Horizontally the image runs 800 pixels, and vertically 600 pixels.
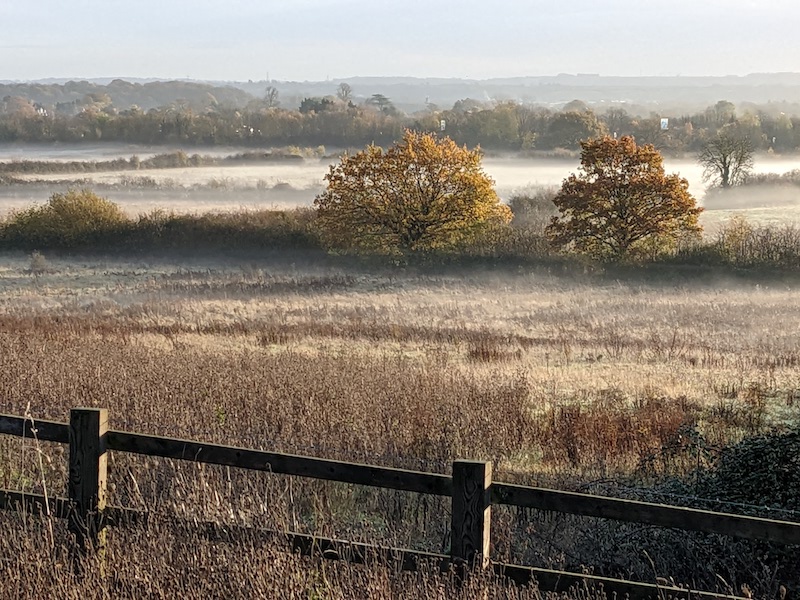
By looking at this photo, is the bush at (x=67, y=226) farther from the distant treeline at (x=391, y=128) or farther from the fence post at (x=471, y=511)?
the distant treeline at (x=391, y=128)

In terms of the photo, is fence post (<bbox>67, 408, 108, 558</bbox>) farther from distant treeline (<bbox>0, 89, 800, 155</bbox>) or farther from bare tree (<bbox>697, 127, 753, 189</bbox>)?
distant treeline (<bbox>0, 89, 800, 155</bbox>)

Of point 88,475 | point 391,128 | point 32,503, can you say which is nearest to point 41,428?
point 88,475

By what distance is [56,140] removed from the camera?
5217 inches

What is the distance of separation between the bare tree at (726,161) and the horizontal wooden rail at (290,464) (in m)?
83.4

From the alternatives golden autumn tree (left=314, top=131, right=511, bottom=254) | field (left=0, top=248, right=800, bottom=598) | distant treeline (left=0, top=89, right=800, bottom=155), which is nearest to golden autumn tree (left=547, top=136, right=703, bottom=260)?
golden autumn tree (left=314, top=131, right=511, bottom=254)

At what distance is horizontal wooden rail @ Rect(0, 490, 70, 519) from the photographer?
21.7 ft

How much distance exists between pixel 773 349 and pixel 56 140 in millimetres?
122801

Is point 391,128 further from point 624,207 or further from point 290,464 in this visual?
point 290,464

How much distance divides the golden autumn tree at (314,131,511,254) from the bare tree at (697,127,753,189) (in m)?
37.3

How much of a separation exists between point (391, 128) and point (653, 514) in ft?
404

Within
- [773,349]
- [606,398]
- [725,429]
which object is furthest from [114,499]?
[773,349]

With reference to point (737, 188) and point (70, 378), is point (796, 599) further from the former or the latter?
point (737, 188)

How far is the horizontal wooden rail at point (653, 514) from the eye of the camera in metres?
5.21

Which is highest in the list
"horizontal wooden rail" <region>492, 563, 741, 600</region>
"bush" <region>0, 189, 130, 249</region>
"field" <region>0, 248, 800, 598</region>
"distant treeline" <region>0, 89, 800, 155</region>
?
"distant treeline" <region>0, 89, 800, 155</region>
